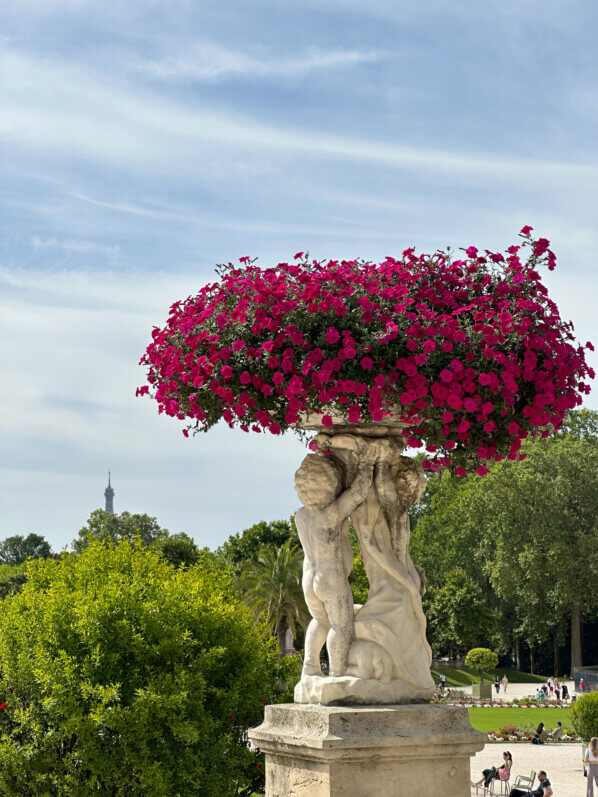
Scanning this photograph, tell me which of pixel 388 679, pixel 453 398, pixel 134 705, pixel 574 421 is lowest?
pixel 134 705

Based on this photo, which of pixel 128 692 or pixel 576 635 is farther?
pixel 576 635

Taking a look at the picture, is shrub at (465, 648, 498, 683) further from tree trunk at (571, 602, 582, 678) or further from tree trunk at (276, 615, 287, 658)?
tree trunk at (276, 615, 287, 658)

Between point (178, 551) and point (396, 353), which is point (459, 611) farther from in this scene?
point (396, 353)

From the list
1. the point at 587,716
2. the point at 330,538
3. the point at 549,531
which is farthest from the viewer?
the point at 549,531

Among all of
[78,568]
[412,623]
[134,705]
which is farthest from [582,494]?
[412,623]

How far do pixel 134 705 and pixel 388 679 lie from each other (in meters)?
7.28

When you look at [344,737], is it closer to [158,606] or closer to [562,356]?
[562,356]

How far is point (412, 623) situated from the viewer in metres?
6.72

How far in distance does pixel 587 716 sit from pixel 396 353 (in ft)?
76.6

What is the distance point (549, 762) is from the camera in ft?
86.9

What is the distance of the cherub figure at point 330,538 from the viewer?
6.63 m

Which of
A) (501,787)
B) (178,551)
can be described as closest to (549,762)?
(501,787)

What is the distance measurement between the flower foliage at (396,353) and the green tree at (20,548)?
9386 centimetres

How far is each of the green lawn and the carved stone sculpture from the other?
27.8 metres
